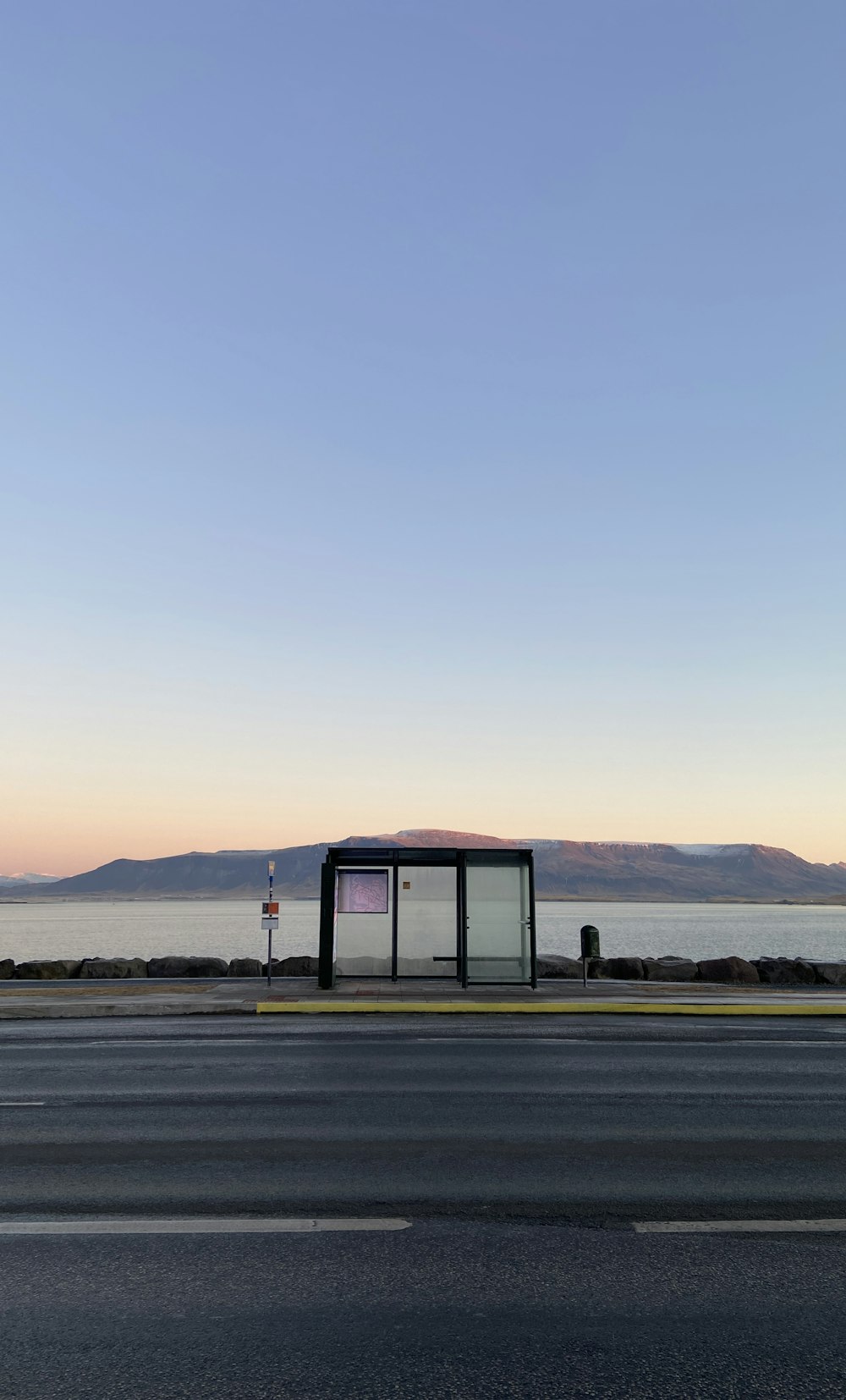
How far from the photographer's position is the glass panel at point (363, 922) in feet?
72.6

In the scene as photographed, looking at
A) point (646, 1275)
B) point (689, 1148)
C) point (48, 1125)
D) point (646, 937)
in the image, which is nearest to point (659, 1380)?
point (646, 1275)

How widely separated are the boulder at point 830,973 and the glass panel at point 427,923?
11.4 meters

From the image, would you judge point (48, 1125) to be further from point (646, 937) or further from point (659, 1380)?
point (646, 937)

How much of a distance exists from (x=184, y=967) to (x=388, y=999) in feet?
35.9

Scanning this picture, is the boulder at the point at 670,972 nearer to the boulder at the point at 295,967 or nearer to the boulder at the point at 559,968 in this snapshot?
the boulder at the point at 559,968

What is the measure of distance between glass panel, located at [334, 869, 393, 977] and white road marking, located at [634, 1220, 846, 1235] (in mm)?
16012

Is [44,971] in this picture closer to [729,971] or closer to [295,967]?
[295,967]

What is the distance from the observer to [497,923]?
22062 mm

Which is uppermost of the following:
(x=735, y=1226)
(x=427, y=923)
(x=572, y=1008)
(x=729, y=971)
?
(x=427, y=923)

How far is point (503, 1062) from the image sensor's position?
41.0 feet


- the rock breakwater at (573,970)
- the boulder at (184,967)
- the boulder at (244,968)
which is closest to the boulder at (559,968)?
the rock breakwater at (573,970)

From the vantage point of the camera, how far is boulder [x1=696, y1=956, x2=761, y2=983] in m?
28.4

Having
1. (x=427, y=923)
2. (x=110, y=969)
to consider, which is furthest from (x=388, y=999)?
(x=110, y=969)

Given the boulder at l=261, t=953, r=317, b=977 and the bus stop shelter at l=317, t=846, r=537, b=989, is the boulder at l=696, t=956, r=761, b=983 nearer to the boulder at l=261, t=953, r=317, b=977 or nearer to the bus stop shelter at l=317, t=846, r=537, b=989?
the bus stop shelter at l=317, t=846, r=537, b=989
